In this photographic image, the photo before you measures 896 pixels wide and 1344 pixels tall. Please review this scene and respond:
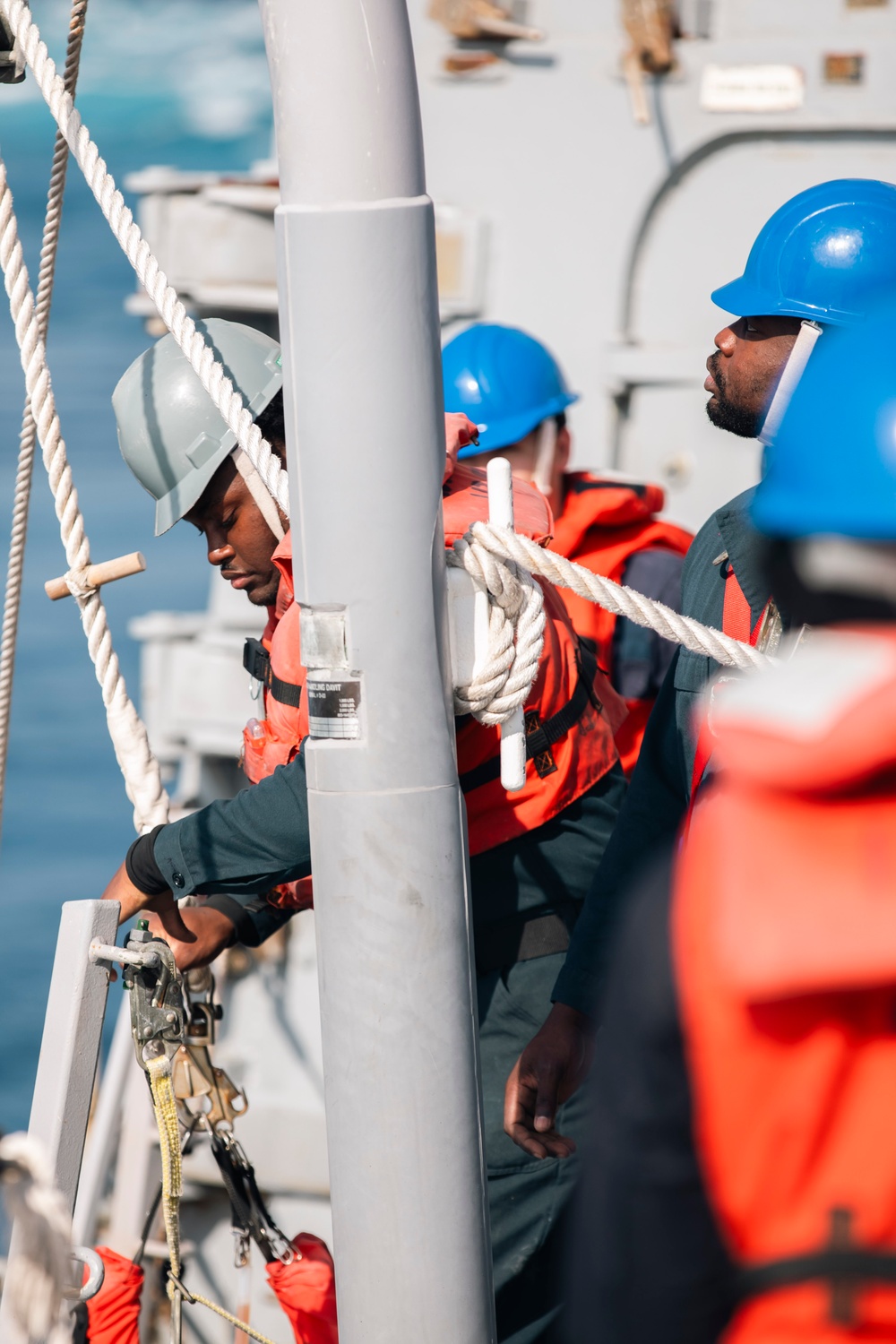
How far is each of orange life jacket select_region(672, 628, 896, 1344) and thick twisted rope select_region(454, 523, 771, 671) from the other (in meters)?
0.72

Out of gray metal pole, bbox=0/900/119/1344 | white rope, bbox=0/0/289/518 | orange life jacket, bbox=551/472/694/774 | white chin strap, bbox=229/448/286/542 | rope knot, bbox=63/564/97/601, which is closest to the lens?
white rope, bbox=0/0/289/518

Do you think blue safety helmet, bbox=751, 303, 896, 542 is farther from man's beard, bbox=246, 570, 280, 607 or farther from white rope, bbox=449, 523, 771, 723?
man's beard, bbox=246, 570, 280, 607

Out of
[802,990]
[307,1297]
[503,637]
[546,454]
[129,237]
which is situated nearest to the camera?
[802,990]

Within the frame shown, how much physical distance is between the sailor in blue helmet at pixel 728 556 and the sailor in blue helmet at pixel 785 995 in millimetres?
975

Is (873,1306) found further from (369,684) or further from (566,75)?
(566,75)

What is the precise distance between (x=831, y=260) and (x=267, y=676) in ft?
3.35

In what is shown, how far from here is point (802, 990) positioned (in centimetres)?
75

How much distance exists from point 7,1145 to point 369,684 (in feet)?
1.88

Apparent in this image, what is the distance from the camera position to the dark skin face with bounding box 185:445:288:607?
216 cm

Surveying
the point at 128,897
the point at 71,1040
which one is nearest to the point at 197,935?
the point at 128,897

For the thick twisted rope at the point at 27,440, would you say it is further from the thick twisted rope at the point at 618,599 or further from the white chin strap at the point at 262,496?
the thick twisted rope at the point at 618,599

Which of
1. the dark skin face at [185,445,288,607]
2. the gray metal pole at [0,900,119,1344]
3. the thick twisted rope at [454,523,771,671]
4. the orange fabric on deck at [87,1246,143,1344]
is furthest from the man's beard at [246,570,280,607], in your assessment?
the orange fabric on deck at [87,1246,143,1344]

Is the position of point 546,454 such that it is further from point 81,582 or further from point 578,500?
point 81,582

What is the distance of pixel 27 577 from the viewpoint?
1499 centimetres
